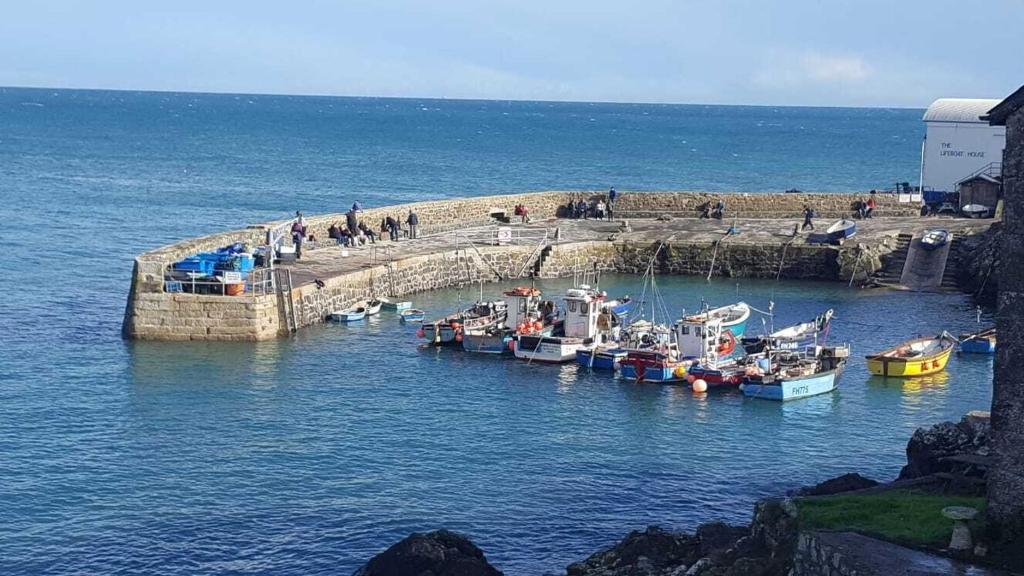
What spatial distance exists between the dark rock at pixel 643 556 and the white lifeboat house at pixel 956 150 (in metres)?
47.4

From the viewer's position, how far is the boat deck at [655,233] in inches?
2253

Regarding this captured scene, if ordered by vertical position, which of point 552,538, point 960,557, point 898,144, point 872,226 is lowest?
point 552,538

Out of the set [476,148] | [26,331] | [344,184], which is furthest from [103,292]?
[476,148]

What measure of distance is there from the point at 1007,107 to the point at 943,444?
9493 millimetres

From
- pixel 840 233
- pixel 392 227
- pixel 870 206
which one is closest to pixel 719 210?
pixel 870 206

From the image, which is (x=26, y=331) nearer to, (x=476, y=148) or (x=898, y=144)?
(x=476, y=148)

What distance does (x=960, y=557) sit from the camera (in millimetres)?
20516

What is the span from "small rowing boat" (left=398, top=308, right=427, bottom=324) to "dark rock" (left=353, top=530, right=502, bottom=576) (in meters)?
25.1

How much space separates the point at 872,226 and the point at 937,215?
13.5 ft

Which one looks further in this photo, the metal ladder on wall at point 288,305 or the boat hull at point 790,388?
the metal ladder on wall at point 288,305

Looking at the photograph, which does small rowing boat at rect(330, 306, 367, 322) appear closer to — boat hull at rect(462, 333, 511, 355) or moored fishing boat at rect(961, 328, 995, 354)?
boat hull at rect(462, 333, 511, 355)

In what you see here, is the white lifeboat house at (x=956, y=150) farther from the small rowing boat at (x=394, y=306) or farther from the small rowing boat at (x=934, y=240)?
the small rowing boat at (x=394, y=306)

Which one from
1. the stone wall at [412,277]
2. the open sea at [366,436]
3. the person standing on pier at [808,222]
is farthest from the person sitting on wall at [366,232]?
the person standing on pier at [808,222]

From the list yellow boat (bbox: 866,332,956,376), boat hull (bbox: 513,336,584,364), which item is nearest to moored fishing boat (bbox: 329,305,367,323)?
boat hull (bbox: 513,336,584,364)
